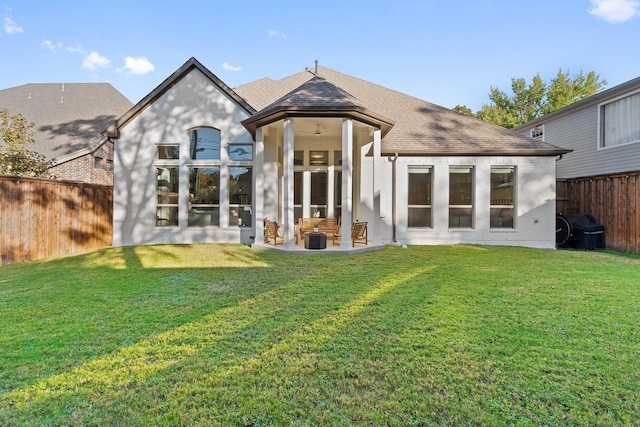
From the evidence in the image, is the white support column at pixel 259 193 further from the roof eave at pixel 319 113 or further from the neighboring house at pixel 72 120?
the neighboring house at pixel 72 120

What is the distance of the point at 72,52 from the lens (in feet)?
54.1

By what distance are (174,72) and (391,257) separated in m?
9.03

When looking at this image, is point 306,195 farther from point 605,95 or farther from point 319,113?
point 605,95

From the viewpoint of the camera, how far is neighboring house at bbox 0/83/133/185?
14969 mm

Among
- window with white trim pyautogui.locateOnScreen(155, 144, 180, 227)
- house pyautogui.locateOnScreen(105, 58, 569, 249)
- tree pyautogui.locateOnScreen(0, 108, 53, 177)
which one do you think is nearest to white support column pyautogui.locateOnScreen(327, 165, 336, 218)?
house pyautogui.locateOnScreen(105, 58, 569, 249)

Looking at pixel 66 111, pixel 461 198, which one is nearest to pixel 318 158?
pixel 461 198

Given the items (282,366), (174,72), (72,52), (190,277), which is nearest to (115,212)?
(174,72)

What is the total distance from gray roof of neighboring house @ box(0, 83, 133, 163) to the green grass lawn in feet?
43.0

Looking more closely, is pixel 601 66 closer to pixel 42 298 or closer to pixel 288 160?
pixel 288 160

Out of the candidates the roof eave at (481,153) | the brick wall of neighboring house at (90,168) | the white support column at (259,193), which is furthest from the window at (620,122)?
the brick wall of neighboring house at (90,168)

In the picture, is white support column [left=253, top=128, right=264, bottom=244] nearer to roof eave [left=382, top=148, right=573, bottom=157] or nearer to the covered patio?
the covered patio

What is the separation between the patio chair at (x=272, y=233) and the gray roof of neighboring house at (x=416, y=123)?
10.4 ft

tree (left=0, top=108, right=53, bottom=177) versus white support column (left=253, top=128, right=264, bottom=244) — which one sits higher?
tree (left=0, top=108, right=53, bottom=177)

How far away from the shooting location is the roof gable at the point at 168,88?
33.2 feet
